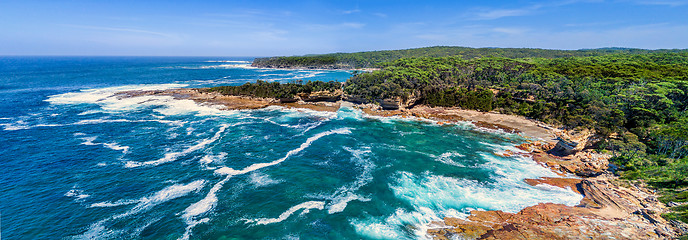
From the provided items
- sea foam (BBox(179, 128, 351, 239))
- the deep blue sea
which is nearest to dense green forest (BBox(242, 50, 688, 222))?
the deep blue sea

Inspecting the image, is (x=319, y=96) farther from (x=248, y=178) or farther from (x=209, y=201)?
(x=209, y=201)

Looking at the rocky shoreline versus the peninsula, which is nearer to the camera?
the rocky shoreline

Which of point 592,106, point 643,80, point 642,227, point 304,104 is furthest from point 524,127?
point 304,104

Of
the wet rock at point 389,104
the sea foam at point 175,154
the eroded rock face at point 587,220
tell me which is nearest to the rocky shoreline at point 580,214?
the eroded rock face at point 587,220

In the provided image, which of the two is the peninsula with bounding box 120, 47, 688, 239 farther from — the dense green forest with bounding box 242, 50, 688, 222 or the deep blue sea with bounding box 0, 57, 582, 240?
the deep blue sea with bounding box 0, 57, 582, 240

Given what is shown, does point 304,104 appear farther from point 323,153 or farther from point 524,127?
point 524,127

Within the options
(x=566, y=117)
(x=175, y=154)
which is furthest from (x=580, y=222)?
(x=175, y=154)

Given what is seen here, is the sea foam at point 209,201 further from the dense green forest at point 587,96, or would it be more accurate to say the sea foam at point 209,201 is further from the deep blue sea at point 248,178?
the dense green forest at point 587,96

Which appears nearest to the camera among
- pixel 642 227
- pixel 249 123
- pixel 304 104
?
pixel 642 227
